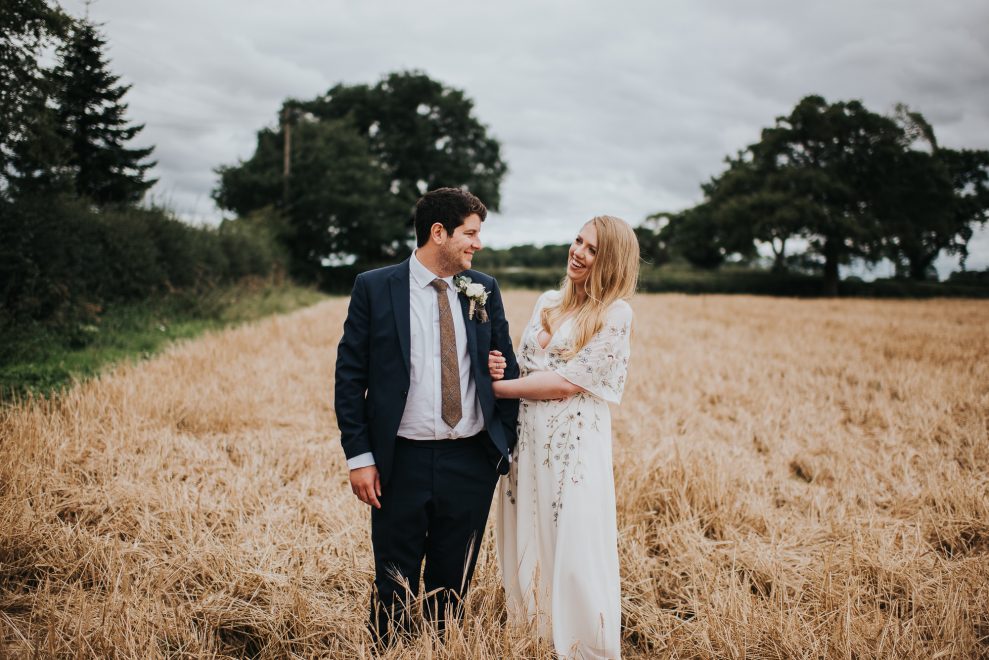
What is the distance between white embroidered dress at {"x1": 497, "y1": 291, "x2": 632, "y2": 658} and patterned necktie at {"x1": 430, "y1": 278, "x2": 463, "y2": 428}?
49 centimetres

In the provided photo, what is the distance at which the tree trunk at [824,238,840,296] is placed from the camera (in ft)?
126

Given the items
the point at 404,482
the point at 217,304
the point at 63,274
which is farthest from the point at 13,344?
the point at 404,482

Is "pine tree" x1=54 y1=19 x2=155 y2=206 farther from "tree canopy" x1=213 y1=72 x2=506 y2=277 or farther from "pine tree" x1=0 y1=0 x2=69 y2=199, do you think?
"pine tree" x1=0 y1=0 x2=69 y2=199

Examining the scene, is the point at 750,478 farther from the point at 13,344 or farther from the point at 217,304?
the point at 217,304

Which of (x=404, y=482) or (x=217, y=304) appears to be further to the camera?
(x=217, y=304)

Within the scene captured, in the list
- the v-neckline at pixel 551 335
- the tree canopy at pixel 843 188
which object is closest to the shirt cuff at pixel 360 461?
the v-neckline at pixel 551 335

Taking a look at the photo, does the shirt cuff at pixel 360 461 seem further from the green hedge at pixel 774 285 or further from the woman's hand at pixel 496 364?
the green hedge at pixel 774 285

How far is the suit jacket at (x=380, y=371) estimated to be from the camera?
225cm

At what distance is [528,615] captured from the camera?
2.50 meters

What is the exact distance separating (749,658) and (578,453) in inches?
49.9

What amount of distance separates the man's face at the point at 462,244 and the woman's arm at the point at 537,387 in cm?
60

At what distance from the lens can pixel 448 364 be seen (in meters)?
2.34

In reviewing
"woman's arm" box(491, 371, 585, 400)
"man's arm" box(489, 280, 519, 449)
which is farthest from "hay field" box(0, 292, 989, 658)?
"woman's arm" box(491, 371, 585, 400)

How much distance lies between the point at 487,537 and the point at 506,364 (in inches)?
64.1
